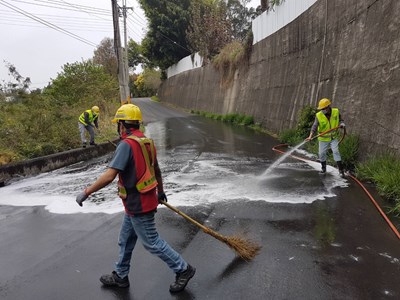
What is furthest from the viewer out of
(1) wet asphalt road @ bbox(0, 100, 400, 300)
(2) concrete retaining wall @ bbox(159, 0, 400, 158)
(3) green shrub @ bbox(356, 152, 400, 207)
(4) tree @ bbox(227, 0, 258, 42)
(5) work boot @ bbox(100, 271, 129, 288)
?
(4) tree @ bbox(227, 0, 258, 42)

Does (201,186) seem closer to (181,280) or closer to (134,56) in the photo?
(181,280)

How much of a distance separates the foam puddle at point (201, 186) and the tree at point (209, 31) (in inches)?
1038

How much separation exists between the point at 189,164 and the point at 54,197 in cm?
388

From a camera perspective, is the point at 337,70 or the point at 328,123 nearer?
the point at 328,123

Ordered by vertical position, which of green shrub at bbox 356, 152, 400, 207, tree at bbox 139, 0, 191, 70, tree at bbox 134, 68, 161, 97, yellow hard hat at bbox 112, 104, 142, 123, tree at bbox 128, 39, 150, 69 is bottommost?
tree at bbox 134, 68, 161, 97

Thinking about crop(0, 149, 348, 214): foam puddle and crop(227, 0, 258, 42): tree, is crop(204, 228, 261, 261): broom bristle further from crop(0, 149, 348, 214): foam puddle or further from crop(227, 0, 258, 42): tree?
crop(227, 0, 258, 42): tree

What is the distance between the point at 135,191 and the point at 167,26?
40.3 meters

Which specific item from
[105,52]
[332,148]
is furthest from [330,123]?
[105,52]

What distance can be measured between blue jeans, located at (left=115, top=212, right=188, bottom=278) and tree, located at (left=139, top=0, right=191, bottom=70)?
3943 centimetres

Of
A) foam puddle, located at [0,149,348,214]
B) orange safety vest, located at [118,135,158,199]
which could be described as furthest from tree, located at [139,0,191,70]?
orange safety vest, located at [118,135,158,199]

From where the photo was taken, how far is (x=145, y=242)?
3.28m

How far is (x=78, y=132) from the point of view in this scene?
1303 cm

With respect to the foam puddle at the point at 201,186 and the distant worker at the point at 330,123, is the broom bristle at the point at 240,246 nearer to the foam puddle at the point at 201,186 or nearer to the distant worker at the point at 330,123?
the foam puddle at the point at 201,186

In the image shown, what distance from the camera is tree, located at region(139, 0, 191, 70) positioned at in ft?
131
